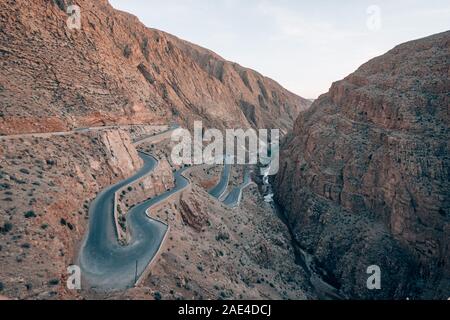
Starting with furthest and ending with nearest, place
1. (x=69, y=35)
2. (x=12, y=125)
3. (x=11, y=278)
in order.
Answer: (x=69, y=35)
(x=12, y=125)
(x=11, y=278)

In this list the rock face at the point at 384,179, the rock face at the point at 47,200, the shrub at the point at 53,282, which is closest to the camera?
the shrub at the point at 53,282

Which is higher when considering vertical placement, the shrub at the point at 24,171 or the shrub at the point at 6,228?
the shrub at the point at 24,171

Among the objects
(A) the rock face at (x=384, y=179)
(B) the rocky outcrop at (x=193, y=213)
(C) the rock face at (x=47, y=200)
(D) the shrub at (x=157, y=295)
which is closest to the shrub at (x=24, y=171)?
(C) the rock face at (x=47, y=200)

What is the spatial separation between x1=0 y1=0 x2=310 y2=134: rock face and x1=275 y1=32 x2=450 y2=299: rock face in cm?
2373

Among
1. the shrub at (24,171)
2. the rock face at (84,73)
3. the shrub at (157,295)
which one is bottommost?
the shrub at (157,295)

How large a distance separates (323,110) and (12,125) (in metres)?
39.7

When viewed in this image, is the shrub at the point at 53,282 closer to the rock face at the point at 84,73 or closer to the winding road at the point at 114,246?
the winding road at the point at 114,246

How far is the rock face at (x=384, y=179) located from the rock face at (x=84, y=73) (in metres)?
23.7

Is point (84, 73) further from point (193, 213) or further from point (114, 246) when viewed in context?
point (114, 246)

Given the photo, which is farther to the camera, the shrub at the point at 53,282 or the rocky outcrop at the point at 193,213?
the rocky outcrop at the point at 193,213

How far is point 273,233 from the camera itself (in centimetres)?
3525

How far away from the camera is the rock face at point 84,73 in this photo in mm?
25766
